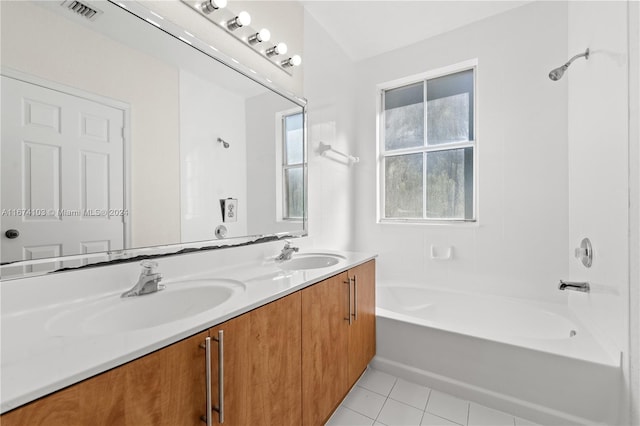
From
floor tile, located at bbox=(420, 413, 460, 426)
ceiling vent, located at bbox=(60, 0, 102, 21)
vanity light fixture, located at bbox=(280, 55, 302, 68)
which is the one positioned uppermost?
vanity light fixture, located at bbox=(280, 55, 302, 68)

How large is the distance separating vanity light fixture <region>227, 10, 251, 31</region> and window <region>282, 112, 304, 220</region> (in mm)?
535

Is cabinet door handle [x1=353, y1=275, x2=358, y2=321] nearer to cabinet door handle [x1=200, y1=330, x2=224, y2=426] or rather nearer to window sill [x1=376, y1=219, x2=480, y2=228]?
cabinet door handle [x1=200, y1=330, x2=224, y2=426]

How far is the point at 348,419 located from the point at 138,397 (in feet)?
3.97

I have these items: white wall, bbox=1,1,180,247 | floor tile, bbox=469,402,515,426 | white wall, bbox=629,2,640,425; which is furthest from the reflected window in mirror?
white wall, bbox=629,2,640,425

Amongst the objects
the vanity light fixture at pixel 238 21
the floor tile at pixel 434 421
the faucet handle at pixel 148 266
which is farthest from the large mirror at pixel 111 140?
the floor tile at pixel 434 421

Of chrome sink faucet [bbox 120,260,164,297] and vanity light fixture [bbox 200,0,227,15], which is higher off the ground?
vanity light fixture [bbox 200,0,227,15]

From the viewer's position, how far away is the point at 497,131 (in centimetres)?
218

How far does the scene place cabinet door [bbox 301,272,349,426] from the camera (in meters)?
1.15

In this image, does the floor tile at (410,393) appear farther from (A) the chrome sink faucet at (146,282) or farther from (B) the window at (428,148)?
(A) the chrome sink faucet at (146,282)

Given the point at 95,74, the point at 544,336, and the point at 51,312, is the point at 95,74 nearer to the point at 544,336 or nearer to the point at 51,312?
the point at 51,312

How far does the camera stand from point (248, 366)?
871 mm

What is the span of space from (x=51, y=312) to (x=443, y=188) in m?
2.55

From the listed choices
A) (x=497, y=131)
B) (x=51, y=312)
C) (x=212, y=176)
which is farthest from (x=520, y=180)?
(x=51, y=312)

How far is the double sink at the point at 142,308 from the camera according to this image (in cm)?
75
